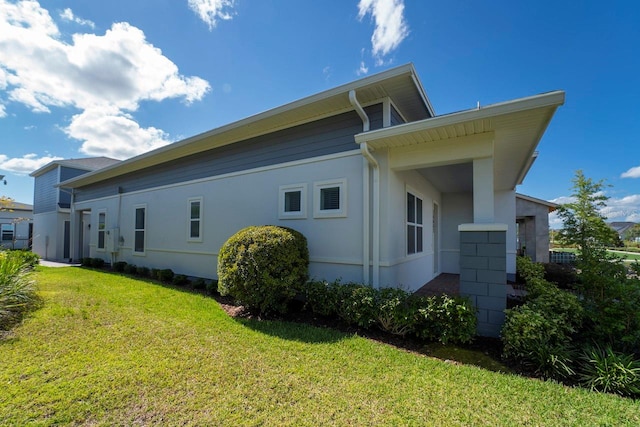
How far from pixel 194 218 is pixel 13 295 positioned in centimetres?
418

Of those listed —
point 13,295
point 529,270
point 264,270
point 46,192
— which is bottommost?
point 13,295

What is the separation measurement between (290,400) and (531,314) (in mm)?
3359

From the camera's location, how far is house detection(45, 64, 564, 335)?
4.23m

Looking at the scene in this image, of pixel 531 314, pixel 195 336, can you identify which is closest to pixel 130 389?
pixel 195 336

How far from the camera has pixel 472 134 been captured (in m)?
4.46

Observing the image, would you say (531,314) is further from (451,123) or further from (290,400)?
(290,400)

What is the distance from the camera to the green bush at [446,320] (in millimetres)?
3775

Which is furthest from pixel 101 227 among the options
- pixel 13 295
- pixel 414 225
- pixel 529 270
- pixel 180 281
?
pixel 529 270

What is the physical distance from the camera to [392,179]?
5359 mm

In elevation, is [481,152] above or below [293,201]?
above

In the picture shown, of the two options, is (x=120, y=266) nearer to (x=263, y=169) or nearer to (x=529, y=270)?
(x=263, y=169)

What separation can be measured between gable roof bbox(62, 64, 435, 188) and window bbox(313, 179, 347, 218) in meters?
1.57

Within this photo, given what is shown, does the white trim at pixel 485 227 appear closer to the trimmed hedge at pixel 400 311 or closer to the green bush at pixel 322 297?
the trimmed hedge at pixel 400 311

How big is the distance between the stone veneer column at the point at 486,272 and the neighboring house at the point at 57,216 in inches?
760
